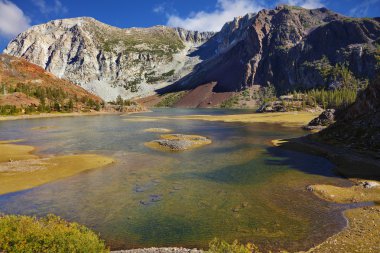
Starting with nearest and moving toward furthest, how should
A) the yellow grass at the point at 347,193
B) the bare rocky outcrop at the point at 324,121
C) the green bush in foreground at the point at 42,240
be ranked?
1. the green bush in foreground at the point at 42,240
2. the yellow grass at the point at 347,193
3. the bare rocky outcrop at the point at 324,121

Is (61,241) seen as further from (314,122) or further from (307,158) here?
Answer: (314,122)

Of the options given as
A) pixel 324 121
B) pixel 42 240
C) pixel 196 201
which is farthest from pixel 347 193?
pixel 324 121

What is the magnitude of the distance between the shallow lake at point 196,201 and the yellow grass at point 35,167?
2.29 m

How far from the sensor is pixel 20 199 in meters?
33.8

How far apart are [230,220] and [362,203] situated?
14150 mm

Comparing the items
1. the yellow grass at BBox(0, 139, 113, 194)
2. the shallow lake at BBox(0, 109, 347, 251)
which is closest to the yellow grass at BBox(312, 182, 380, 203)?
the shallow lake at BBox(0, 109, 347, 251)

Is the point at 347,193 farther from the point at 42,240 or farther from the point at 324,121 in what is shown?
the point at 324,121

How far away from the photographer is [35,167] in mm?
47031

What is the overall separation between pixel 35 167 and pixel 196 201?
2732 cm

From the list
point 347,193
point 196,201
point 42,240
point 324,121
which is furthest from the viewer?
point 324,121

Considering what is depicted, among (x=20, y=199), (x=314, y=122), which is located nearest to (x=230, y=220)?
(x=20, y=199)

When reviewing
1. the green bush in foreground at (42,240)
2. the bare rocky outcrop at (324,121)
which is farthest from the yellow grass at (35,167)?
the bare rocky outcrop at (324,121)

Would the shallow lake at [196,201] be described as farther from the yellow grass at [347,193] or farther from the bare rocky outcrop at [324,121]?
the bare rocky outcrop at [324,121]

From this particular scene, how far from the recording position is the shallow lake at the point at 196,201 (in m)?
25.3
